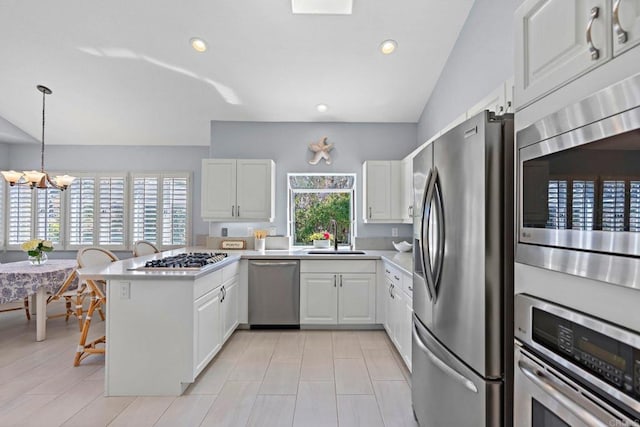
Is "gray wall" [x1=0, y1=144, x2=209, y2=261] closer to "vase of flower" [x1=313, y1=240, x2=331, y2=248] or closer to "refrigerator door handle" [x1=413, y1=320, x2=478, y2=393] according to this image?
"vase of flower" [x1=313, y1=240, x2=331, y2=248]

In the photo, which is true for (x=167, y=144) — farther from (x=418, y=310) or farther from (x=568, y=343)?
(x=568, y=343)

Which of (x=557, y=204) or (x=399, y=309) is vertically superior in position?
(x=557, y=204)

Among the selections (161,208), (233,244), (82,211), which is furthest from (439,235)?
(82,211)

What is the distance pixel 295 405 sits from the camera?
2328 mm

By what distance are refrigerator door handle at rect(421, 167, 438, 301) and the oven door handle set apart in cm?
61

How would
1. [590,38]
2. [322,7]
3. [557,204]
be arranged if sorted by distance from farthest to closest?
[322,7] < [557,204] < [590,38]

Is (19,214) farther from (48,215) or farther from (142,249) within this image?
(142,249)

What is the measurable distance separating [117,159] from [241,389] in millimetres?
4642

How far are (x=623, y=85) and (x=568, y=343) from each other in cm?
67

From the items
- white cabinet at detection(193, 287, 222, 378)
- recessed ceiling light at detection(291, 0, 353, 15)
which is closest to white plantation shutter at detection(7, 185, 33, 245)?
white cabinet at detection(193, 287, 222, 378)

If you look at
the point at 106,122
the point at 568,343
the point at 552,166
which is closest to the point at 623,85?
the point at 552,166

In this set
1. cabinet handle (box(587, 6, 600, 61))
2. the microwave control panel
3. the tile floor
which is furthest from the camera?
the tile floor

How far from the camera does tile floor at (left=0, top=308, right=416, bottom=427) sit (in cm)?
217

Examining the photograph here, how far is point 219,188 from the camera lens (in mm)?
4383
